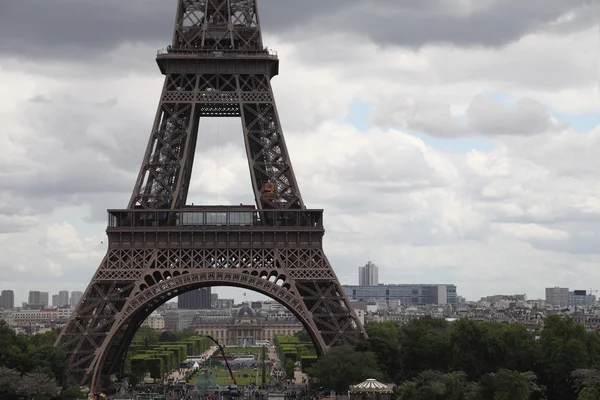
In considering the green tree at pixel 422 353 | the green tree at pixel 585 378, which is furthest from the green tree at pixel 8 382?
the green tree at pixel 585 378

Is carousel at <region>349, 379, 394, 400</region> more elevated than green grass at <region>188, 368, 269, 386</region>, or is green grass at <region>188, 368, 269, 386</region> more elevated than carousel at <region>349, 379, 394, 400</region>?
carousel at <region>349, 379, 394, 400</region>

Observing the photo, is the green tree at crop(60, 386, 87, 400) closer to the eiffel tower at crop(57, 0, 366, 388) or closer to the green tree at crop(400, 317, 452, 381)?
the eiffel tower at crop(57, 0, 366, 388)

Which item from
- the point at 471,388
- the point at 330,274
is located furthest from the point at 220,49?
the point at 471,388

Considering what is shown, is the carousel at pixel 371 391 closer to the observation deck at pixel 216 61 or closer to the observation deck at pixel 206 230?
the observation deck at pixel 206 230

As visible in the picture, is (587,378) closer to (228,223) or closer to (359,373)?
(359,373)

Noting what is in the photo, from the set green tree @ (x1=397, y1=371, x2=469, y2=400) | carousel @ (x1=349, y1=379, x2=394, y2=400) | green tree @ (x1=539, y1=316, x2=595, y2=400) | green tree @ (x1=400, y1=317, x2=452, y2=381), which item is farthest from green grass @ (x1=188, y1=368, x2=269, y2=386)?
green tree @ (x1=397, y1=371, x2=469, y2=400)
